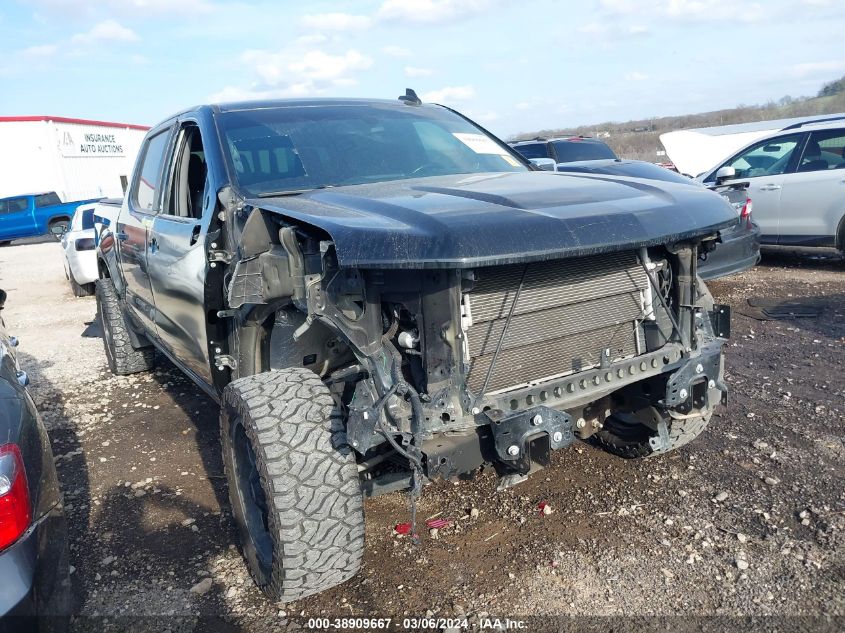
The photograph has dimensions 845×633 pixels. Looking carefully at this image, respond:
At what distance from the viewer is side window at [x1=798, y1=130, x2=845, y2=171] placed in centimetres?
798

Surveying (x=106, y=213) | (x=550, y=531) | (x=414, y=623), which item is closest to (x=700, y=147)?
(x=106, y=213)

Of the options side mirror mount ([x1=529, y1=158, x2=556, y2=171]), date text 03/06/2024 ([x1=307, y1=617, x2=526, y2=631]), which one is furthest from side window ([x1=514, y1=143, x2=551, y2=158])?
date text 03/06/2024 ([x1=307, y1=617, x2=526, y2=631])

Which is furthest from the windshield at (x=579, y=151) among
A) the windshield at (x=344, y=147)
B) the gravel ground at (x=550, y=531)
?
the windshield at (x=344, y=147)

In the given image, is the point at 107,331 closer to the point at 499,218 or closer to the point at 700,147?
the point at 499,218

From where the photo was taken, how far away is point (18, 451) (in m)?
2.15

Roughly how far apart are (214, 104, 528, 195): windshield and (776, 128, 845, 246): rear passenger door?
18.7 feet

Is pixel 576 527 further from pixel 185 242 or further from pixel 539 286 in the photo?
pixel 185 242

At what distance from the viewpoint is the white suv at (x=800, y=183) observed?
796cm

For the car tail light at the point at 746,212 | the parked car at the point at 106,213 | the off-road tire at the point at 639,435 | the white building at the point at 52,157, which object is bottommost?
the off-road tire at the point at 639,435

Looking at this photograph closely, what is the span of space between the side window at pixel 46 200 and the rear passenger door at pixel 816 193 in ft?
70.3

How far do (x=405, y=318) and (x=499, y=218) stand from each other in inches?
19.5

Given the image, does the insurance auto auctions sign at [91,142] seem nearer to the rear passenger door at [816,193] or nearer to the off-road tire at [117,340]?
the off-road tire at [117,340]

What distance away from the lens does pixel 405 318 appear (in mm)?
2457

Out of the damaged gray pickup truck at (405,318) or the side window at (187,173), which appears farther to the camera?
the side window at (187,173)
